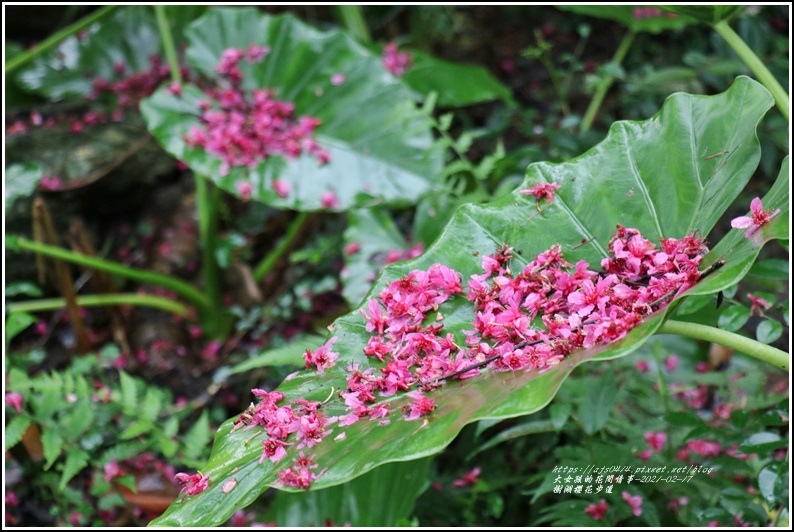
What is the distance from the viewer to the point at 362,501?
141 cm

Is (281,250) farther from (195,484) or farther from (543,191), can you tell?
(195,484)

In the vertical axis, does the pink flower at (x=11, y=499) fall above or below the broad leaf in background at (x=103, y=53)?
below

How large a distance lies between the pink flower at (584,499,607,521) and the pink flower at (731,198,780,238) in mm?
594

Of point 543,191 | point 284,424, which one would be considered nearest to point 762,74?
point 543,191

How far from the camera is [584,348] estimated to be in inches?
32.3

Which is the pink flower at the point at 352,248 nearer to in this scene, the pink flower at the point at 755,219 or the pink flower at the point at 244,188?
the pink flower at the point at 244,188

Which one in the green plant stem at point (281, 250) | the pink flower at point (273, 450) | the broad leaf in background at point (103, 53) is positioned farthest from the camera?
the broad leaf in background at point (103, 53)

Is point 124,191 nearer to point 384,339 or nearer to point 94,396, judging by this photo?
point 94,396

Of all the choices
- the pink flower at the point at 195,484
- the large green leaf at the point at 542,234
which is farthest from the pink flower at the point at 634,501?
the pink flower at the point at 195,484

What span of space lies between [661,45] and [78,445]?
8.47 ft

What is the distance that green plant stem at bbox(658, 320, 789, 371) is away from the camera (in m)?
0.83

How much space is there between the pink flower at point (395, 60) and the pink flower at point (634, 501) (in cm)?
167

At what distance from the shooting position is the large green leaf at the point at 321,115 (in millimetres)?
1874

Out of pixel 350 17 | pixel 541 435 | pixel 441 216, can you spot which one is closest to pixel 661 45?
pixel 350 17
